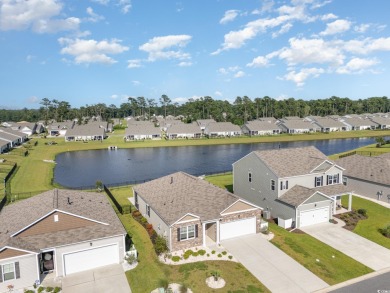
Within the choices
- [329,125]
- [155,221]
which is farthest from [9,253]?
[329,125]

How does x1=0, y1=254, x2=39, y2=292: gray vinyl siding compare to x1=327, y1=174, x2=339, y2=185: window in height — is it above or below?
below

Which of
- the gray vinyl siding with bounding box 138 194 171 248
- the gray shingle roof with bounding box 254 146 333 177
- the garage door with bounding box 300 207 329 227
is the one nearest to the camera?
the gray vinyl siding with bounding box 138 194 171 248

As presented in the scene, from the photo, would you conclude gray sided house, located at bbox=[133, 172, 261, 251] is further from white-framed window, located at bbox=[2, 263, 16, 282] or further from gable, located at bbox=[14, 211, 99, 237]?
white-framed window, located at bbox=[2, 263, 16, 282]

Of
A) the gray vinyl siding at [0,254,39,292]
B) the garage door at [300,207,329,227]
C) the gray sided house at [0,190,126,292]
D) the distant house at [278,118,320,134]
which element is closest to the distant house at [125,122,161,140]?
the distant house at [278,118,320,134]

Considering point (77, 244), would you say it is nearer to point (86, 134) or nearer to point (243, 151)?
point (243, 151)

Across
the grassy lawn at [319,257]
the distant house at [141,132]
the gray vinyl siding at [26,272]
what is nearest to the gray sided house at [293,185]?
the grassy lawn at [319,257]

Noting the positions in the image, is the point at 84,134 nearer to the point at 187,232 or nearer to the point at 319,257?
the point at 187,232

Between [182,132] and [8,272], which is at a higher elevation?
[182,132]
